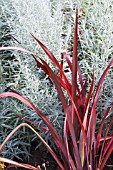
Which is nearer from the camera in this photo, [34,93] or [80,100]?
[80,100]

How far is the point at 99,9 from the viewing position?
2.50 metres

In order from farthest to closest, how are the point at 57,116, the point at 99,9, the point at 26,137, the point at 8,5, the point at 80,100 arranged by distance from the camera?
the point at 8,5 < the point at 99,9 < the point at 26,137 < the point at 57,116 < the point at 80,100

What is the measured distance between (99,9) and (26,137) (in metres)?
1.22

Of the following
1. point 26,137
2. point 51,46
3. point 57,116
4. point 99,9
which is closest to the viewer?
point 57,116

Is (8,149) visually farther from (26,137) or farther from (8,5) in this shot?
(8,5)

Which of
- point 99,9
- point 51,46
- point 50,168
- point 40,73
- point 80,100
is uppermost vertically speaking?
point 99,9

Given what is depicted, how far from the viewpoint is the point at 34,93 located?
2.01 metres

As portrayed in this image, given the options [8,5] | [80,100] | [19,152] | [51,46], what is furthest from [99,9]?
[19,152]

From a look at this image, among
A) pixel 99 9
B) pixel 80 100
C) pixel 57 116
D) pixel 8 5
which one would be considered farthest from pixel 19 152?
pixel 8 5

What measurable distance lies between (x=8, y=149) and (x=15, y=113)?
0.25 meters

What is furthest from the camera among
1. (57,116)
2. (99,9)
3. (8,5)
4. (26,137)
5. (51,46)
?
(8,5)

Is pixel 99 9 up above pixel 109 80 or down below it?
above

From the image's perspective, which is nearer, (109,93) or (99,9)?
(109,93)

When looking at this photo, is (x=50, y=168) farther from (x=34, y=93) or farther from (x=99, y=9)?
(x=99, y=9)
